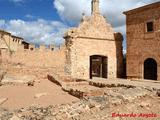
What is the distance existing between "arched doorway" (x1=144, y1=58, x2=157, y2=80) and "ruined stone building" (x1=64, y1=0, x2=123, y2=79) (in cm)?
339

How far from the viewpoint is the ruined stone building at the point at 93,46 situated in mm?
22391

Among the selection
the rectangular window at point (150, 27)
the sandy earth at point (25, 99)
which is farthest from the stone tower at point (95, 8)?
the sandy earth at point (25, 99)

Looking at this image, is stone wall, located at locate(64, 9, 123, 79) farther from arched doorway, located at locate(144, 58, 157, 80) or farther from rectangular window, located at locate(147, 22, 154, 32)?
rectangular window, located at locate(147, 22, 154, 32)

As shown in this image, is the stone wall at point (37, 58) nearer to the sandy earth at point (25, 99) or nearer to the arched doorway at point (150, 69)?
the arched doorway at point (150, 69)

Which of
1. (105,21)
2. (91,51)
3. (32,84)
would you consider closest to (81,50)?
(91,51)

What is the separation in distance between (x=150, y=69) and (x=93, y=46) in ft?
18.0

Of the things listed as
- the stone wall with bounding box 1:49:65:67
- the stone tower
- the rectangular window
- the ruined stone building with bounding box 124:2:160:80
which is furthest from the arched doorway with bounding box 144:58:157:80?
the stone wall with bounding box 1:49:65:67

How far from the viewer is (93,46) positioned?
23.2 meters

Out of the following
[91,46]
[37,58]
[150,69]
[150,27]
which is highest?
[150,27]

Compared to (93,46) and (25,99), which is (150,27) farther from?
(25,99)

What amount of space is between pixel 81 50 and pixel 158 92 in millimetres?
11989

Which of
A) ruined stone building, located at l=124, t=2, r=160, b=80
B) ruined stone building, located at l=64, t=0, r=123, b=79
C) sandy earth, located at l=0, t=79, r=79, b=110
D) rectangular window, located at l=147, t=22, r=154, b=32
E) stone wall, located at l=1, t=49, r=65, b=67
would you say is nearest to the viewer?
sandy earth, located at l=0, t=79, r=79, b=110

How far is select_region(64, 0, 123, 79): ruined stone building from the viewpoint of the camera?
22391 millimetres

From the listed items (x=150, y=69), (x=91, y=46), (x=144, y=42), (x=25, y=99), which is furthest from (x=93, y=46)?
(x=25, y=99)
